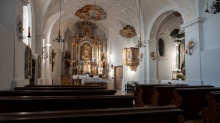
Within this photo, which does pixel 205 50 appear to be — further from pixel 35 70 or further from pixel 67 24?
pixel 67 24

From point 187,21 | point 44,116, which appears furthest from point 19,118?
point 187,21

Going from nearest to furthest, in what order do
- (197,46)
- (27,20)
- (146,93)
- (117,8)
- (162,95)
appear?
(162,95) < (146,93) < (197,46) < (27,20) < (117,8)

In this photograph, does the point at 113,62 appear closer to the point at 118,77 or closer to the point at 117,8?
the point at 118,77

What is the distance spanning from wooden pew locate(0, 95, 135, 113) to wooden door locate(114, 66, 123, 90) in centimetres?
1288

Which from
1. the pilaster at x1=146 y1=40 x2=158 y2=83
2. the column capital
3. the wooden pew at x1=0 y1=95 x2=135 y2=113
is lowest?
the wooden pew at x1=0 y1=95 x2=135 y2=113

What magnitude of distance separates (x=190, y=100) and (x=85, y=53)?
13.9 m

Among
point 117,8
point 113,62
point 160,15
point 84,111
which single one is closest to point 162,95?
point 84,111

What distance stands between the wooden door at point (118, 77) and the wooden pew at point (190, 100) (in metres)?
11.1

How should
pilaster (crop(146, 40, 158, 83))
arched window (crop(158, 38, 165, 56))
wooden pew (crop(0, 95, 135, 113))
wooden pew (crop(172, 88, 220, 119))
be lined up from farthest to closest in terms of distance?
arched window (crop(158, 38, 165, 56)), pilaster (crop(146, 40, 158, 83)), wooden pew (crop(172, 88, 220, 119)), wooden pew (crop(0, 95, 135, 113))

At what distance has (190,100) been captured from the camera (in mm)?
4652

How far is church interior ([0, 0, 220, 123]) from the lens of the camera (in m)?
2.68

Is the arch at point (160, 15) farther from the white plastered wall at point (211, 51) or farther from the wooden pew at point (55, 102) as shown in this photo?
the wooden pew at point (55, 102)

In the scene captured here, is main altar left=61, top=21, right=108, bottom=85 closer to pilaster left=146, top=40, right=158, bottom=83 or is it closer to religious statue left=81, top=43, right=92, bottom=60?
religious statue left=81, top=43, right=92, bottom=60

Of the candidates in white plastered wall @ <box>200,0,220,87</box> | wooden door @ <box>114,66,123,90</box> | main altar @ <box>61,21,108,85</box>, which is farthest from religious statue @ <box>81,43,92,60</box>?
white plastered wall @ <box>200,0,220,87</box>
